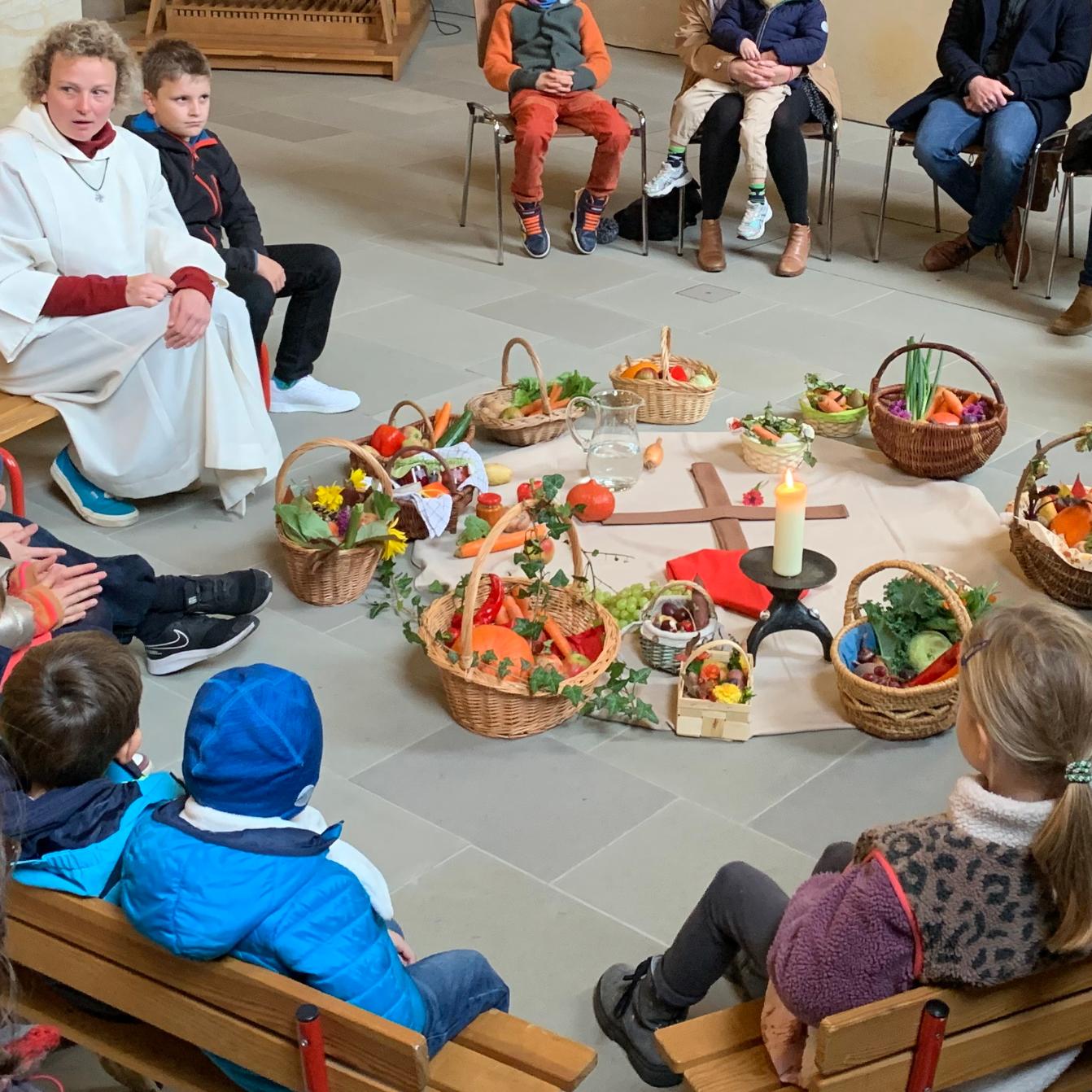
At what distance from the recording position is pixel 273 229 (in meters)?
5.97

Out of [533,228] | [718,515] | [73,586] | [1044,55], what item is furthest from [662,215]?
[73,586]

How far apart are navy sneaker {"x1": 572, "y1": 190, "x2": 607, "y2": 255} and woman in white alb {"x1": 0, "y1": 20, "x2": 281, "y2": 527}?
232 cm

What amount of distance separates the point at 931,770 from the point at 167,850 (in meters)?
1.68

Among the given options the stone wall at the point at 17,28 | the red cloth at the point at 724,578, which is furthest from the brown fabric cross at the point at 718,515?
the stone wall at the point at 17,28

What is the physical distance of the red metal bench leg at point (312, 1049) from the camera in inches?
58.0

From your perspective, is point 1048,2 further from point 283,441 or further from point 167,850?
point 167,850

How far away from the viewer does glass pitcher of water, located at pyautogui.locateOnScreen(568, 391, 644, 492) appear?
3.82 metres

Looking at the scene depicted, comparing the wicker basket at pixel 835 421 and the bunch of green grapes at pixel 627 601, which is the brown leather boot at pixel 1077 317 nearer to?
the wicker basket at pixel 835 421

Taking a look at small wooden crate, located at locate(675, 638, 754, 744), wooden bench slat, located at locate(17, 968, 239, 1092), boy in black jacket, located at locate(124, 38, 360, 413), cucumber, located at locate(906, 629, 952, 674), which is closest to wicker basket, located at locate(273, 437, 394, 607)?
small wooden crate, located at locate(675, 638, 754, 744)

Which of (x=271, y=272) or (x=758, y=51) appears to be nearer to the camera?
(x=271, y=272)

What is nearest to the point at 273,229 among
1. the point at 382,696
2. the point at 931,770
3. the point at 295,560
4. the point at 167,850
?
the point at 295,560

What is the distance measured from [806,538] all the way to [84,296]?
6.22 feet

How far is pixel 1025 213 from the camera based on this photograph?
526 centimetres

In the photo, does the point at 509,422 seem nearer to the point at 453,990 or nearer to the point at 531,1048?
the point at 453,990
